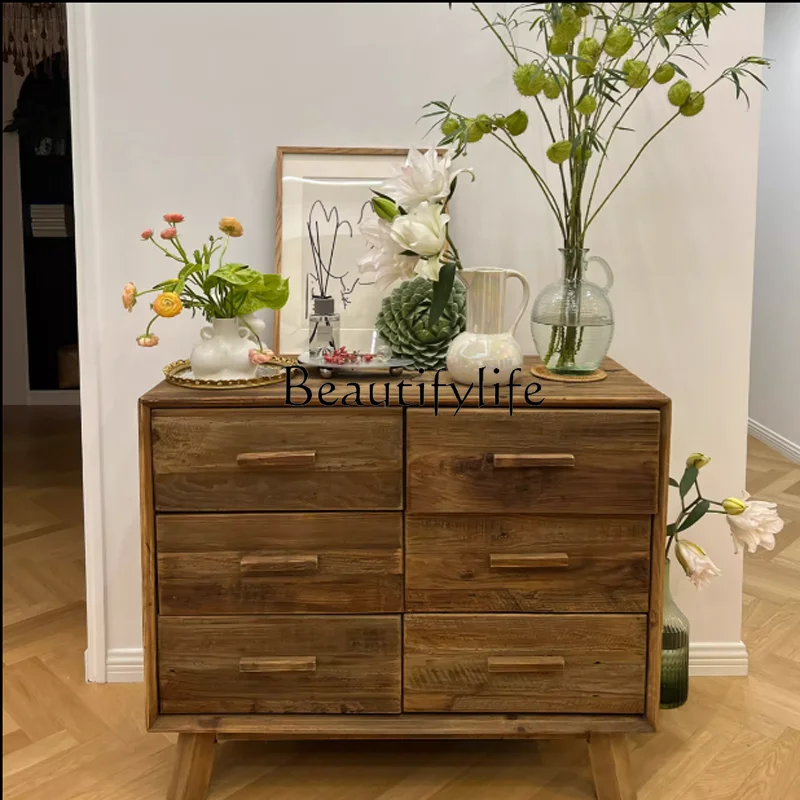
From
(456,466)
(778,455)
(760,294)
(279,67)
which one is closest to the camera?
A: (456,466)

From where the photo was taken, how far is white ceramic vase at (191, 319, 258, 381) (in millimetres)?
1389

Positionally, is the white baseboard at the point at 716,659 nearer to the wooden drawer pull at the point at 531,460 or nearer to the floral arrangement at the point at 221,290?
the wooden drawer pull at the point at 531,460

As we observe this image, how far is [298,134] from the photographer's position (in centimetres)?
169

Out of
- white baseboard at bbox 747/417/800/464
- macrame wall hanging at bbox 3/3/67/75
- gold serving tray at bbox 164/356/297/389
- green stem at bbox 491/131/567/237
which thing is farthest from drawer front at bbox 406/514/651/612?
macrame wall hanging at bbox 3/3/67/75

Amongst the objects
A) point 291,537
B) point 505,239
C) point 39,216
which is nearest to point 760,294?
Result: point 505,239

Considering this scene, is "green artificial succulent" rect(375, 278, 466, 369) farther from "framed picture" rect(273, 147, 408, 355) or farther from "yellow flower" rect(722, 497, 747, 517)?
"yellow flower" rect(722, 497, 747, 517)

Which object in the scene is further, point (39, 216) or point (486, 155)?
point (39, 216)

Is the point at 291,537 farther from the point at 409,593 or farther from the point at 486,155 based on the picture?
the point at 486,155

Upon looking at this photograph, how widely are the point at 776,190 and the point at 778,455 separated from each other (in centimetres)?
123

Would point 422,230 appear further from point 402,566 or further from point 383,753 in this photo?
point 383,753

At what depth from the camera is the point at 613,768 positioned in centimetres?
143

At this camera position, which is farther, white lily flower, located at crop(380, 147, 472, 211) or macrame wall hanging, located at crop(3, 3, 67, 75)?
macrame wall hanging, located at crop(3, 3, 67, 75)

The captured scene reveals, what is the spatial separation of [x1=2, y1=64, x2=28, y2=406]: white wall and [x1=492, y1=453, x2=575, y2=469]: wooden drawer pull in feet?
13.6

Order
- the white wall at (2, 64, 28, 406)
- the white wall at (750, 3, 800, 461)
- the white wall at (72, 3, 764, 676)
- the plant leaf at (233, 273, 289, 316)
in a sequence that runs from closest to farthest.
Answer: the plant leaf at (233, 273, 289, 316) → the white wall at (72, 3, 764, 676) → the white wall at (750, 3, 800, 461) → the white wall at (2, 64, 28, 406)
